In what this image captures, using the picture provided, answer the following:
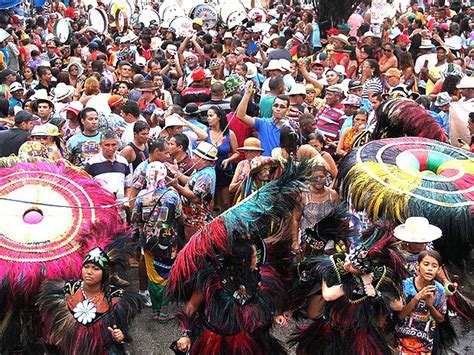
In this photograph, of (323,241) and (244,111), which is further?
(244,111)

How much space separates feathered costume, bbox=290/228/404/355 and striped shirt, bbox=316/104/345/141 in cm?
380

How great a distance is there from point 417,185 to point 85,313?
2888 millimetres

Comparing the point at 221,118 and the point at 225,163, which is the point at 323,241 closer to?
the point at 225,163

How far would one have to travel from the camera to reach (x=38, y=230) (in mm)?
5164

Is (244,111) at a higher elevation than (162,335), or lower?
higher

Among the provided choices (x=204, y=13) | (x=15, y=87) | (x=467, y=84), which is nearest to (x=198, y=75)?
(x=15, y=87)

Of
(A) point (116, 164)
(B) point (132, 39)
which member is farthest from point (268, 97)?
(B) point (132, 39)

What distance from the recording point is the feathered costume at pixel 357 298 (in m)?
4.31

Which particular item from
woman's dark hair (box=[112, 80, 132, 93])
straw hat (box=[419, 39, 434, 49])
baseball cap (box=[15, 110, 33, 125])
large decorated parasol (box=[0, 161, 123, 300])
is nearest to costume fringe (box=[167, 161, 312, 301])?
large decorated parasol (box=[0, 161, 123, 300])

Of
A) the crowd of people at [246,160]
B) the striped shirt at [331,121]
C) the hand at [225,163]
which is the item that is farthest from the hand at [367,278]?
the striped shirt at [331,121]

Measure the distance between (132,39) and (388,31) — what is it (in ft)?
18.8

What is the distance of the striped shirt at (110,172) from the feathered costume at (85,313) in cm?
200

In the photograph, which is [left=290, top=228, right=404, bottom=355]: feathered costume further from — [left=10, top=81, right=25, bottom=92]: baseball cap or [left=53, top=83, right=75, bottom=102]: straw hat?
[left=10, top=81, right=25, bottom=92]: baseball cap

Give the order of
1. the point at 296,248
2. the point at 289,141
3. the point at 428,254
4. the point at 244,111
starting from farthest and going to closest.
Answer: the point at 244,111, the point at 289,141, the point at 296,248, the point at 428,254
